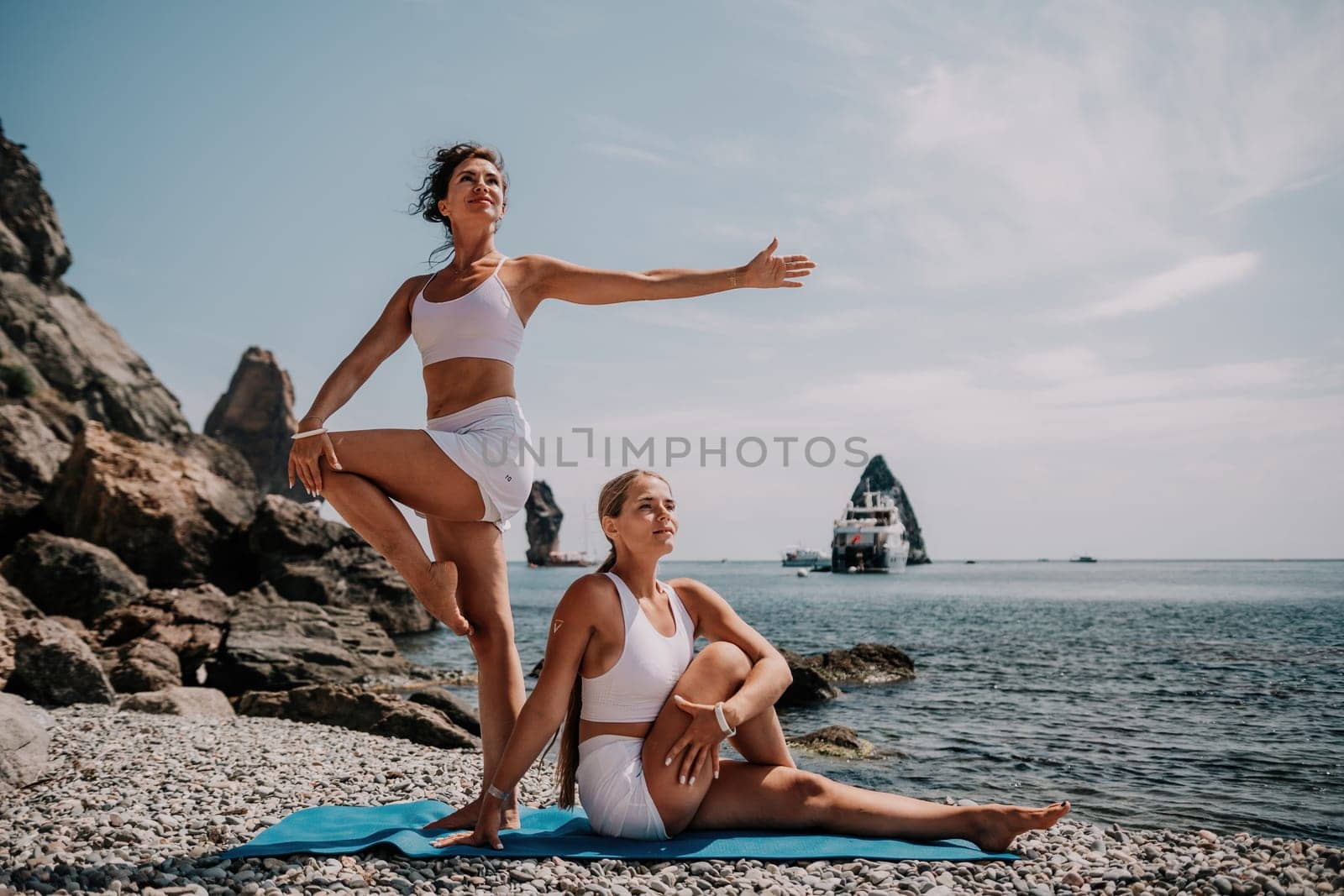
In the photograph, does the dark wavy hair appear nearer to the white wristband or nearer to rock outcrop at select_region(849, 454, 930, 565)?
the white wristband

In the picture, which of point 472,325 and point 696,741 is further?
point 472,325

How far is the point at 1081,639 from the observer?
29094 mm

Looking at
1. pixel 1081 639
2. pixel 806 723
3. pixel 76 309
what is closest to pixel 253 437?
pixel 76 309

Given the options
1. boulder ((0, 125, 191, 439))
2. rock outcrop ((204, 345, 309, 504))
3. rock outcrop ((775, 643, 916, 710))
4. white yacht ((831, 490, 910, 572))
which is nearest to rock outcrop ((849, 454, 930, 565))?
white yacht ((831, 490, 910, 572))

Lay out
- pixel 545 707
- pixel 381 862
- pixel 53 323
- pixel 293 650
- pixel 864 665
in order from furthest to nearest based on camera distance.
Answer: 1. pixel 53 323
2. pixel 864 665
3. pixel 293 650
4. pixel 545 707
5. pixel 381 862

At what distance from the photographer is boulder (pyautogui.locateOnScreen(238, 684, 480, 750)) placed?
9594 millimetres

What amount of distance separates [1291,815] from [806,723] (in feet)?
21.4

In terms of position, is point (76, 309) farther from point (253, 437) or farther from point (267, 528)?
point (253, 437)

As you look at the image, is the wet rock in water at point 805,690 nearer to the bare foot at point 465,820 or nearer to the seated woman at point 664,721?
the seated woman at point 664,721

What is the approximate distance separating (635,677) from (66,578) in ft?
50.2

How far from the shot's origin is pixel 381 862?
148 inches

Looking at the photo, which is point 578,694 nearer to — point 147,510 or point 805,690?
point 805,690

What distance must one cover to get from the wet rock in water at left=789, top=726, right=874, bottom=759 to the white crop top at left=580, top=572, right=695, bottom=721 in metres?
7.69

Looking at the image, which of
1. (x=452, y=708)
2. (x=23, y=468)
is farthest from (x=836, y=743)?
(x=23, y=468)
